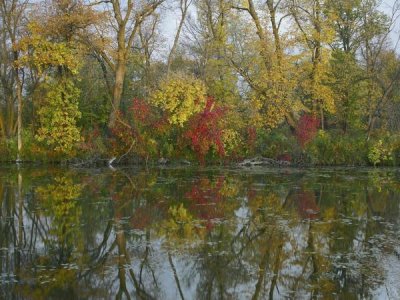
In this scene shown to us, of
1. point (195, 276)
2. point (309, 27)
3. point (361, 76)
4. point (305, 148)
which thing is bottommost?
point (195, 276)

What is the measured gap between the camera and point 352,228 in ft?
35.5

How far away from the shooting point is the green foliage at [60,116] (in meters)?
25.6

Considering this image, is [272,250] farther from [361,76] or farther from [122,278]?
[361,76]

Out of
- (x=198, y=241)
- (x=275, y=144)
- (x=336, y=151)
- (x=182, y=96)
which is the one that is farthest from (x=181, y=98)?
(x=198, y=241)

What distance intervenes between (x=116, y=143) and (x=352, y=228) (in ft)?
57.2

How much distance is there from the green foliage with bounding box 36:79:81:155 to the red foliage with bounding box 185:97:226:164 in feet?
19.7

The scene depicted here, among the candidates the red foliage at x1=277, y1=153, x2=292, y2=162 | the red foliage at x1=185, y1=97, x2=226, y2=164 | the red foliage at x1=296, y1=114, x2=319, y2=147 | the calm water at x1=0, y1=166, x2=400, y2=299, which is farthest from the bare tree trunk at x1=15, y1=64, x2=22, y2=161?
the red foliage at x1=296, y1=114, x2=319, y2=147

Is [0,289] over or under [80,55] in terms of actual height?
under

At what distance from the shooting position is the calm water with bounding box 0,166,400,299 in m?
7.18

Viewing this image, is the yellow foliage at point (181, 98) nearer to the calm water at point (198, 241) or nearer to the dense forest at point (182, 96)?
the dense forest at point (182, 96)

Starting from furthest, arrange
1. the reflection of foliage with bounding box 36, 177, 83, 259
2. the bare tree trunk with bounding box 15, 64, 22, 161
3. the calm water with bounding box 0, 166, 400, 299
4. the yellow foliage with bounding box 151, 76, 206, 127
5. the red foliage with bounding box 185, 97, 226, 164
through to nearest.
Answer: the bare tree trunk with bounding box 15, 64, 22, 161 → the red foliage with bounding box 185, 97, 226, 164 → the yellow foliage with bounding box 151, 76, 206, 127 → the reflection of foliage with bounding box 36, 177, 83, 259 → the calm water with bounding box 0, 166, 400, 299

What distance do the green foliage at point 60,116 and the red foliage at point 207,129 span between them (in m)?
6.00

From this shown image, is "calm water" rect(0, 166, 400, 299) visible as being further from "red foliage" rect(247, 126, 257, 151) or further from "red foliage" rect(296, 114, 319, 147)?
"red foliage" rect(247, 126, 257, 151)

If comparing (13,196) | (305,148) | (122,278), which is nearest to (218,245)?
(122,278)
